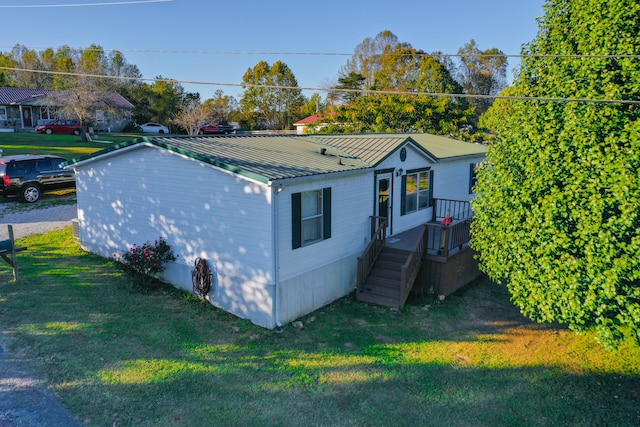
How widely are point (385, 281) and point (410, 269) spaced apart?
68cm

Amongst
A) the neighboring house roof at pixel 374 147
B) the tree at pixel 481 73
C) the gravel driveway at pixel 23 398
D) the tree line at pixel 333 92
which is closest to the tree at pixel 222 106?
the tree line at pixel 333 92

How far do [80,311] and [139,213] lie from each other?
9.62 ft

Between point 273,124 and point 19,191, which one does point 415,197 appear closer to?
point 19,191

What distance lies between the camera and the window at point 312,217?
1045cm

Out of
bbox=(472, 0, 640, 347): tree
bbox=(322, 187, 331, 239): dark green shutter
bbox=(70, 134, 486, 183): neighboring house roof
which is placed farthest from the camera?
bbox=(322, 187, 331, 239): dark green shutter

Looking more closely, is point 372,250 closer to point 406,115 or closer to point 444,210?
point 444,210

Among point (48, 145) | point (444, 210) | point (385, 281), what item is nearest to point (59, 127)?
point (48, 145)

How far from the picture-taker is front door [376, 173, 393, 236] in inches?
525

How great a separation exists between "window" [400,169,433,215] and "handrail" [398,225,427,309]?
8.16 ft

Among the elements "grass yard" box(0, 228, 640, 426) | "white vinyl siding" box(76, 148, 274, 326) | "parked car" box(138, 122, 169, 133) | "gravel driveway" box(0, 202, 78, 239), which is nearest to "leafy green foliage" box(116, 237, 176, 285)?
"white vinyl siding" box(76, 148, 274, 326)

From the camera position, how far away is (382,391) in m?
7.82

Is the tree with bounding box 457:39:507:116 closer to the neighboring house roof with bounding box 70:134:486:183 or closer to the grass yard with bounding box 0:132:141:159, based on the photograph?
the grass yard with bounding box 0:132:141:159

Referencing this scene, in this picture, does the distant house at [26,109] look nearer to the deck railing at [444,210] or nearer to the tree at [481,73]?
the deck railing at [444,210]

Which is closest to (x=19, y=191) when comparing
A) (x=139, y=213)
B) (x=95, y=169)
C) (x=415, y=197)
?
(x=95, y=169)
